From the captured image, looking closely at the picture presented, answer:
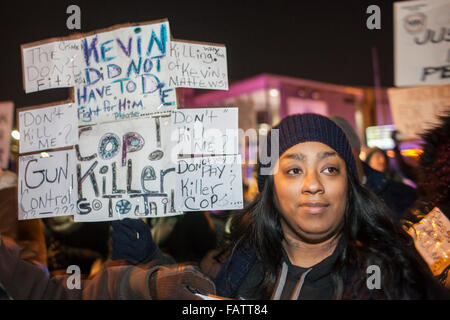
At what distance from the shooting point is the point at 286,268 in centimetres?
154

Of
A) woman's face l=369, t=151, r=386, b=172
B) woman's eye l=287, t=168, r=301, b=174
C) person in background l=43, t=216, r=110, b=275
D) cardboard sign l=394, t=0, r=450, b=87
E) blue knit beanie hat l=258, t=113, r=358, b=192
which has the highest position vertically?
cardboard sign l=394, t=0, r=450, b=87

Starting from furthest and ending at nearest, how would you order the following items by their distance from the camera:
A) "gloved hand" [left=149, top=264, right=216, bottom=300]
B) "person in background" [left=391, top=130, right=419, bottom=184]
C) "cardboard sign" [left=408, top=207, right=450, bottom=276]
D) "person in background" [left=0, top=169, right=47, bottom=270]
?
"person in background" [left=391, top=130, right=419, bottom=184] → "person in background" [left=0, top=169, right=47, bottom=270] → "gloved hand" [left=149, top=264, right=216, bottom=300] → "cardboard sign" [left=408, top=207, right=450, bottom=276]

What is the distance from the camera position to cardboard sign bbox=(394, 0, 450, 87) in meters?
2.02

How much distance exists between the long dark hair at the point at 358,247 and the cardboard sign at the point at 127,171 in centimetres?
44

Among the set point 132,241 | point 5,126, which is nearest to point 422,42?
point 132,241

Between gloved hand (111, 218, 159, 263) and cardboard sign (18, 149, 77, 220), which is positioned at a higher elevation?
cardboard sign (18, 149, 77, 220)

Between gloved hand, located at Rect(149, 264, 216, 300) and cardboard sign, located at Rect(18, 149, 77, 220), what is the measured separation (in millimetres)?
591

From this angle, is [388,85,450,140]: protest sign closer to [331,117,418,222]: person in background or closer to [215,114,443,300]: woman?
[331,117,418,222]: person in background

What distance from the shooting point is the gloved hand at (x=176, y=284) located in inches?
60.4

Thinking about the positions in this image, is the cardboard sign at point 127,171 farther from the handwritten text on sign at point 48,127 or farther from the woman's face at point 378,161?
the woman's face at point 378,161

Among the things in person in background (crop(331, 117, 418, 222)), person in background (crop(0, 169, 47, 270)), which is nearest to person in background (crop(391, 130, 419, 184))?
person in background (crop(331, 117, 418, 222))

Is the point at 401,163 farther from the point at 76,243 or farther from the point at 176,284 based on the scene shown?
the point at 76,243

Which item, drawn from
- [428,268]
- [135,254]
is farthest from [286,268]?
[135,254]
